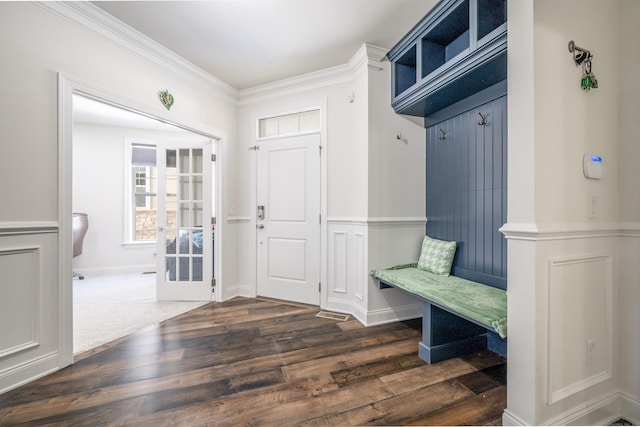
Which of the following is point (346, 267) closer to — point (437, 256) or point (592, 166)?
point (437, 256)

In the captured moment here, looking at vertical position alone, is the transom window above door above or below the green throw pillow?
above

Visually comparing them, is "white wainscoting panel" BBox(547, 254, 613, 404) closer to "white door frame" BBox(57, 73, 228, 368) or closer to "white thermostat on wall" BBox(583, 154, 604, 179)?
"white thermostat on wall" BBox(583, 154, 604, 179)

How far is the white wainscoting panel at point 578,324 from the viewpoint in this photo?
1.34m

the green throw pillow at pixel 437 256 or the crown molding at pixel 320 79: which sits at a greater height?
the crown molding at pixel 320 79

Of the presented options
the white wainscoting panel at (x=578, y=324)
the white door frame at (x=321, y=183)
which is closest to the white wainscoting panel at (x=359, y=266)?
the white door frame at (x=321, y=183)

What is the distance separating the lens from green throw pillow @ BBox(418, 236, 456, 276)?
243 centimetres

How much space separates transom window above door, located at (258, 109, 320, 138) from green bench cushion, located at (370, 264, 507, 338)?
1806 mm

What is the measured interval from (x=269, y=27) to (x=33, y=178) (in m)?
2.04

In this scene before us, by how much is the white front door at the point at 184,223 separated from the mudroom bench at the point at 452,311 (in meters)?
2.30

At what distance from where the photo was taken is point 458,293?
1.93 m

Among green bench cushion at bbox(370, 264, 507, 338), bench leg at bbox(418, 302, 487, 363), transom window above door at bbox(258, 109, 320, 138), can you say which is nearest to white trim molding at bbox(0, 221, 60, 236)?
transom window above door at bbox(258, 109, 320, 138)

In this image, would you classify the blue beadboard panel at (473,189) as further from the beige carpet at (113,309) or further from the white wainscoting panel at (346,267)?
the beige carpet at (113,309)

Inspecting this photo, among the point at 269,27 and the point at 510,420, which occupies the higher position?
the point at 269,27

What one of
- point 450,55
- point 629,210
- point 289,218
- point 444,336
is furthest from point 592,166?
point 289,218
